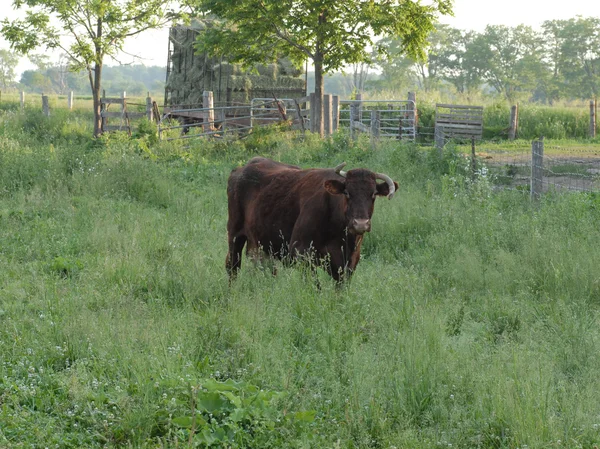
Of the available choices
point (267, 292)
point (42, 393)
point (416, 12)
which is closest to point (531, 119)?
point (416, 12)

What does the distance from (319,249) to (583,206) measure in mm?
4481

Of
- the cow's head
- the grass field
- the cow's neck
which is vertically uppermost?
the cow's head

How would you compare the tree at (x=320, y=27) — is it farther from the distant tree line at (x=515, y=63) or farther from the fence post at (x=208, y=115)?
the distant tree line at (x=515, y=63)

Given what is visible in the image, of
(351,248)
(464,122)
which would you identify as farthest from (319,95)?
(351,248)

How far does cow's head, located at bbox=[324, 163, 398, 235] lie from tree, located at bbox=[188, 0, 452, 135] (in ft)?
46.9

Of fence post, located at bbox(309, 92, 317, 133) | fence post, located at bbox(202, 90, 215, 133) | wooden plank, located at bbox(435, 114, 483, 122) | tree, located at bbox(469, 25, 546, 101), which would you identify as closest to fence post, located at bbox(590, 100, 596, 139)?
wooden plank, located at bbox(435, 114, 483, 122)

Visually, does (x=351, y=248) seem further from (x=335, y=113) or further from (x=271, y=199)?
(x=335, y=113)

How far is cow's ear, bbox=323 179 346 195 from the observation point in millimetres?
7495

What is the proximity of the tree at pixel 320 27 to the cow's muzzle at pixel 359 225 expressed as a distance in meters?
14.7

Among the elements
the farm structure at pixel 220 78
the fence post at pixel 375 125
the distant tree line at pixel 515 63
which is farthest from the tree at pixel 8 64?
the fence post at pixel 375 125

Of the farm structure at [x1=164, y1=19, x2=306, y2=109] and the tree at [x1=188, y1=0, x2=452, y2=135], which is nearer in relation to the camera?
the tree at [x1=188, y1=0, x2=452, y2=135]

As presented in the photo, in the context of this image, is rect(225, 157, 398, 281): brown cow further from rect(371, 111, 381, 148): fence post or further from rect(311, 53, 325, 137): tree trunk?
rect(311, 53, 325, 137): tree trunk

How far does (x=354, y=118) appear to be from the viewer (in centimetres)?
2233

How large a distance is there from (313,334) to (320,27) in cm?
1644
